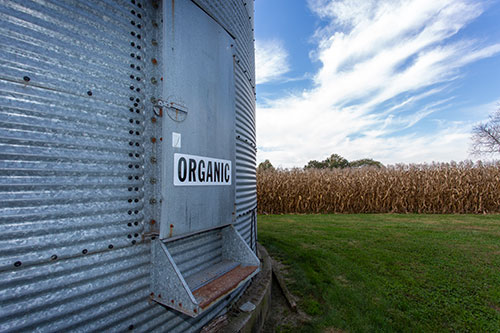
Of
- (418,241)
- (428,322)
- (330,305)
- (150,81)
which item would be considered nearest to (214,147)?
(150,81)

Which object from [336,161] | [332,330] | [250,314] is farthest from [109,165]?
[336,161]

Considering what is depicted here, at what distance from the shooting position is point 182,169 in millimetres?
2092

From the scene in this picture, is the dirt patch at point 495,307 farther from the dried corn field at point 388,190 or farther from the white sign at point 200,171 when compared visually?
the dried corn field at point 388,190

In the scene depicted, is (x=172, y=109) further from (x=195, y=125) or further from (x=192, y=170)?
(x=192, y=170)

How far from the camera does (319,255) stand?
19.5ft

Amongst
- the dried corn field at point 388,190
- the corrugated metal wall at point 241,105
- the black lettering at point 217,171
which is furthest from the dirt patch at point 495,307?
the dried corn field at point 388,190

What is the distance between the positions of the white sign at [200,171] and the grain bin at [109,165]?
0.01 m

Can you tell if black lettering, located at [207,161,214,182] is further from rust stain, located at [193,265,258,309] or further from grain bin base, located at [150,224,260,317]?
rust stain, located at [193,265,258,309]

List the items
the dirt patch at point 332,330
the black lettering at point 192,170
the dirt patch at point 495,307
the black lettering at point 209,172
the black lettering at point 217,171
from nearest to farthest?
the black lettering at point 192,170 < the black lettering at point 209,172 < the black lettering at point 217,171 < the dirt patch at point 332,330 < the dirt patch at point 495,307

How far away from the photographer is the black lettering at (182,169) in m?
2.06

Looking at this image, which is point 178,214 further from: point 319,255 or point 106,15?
point 319,255

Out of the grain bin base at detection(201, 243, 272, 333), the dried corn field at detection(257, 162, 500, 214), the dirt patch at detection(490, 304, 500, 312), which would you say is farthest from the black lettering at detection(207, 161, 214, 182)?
the dried corn field at detection(257, 162, 500, 214)

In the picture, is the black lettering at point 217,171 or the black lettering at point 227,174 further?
the black lettering at point 227,174

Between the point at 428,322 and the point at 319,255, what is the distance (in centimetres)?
275
